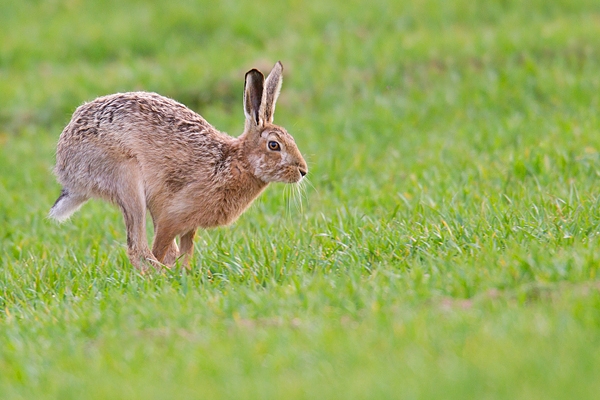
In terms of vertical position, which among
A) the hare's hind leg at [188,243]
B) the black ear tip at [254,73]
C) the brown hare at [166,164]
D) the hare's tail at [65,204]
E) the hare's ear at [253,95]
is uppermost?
the black ear tip at [254,73]

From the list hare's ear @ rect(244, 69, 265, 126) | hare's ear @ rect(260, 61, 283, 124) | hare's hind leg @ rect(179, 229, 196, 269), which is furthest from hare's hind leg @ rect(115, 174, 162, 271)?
hare's ear @ rect(260, 61, 283, 124)

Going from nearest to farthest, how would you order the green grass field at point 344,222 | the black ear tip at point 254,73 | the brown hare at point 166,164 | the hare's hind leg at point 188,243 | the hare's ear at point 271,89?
1. the green grass field at point 344,222
2. the black ear tip at point 254,73
3. the brown hare at point 166,164
4. the hare's ear at point 271,89
5. the hare's hind leg at point 188,243

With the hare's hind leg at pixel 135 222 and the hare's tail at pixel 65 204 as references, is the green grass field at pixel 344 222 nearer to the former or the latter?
the hare's hind leg at pixel 135 222

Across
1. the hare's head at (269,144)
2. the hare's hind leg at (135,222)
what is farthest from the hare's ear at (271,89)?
the hare's hind leg at (135,222)

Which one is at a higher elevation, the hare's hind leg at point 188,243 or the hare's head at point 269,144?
the hare's head at point 269,144

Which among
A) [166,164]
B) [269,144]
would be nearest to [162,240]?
[166,164]

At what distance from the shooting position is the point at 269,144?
6824 mm

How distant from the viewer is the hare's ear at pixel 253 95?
656 cm

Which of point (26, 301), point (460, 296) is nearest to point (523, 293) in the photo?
point (460, 296)

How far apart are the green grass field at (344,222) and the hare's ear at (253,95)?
95cm

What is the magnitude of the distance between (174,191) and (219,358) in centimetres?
263

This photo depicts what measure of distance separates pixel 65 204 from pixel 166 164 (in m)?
0.93

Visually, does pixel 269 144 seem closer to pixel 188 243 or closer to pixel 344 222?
pixel 344 222

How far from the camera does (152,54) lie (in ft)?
47.4
